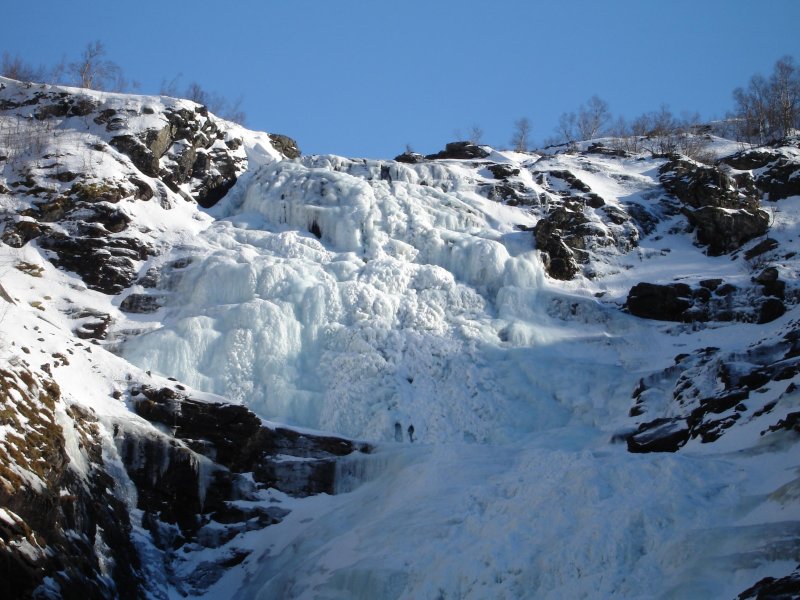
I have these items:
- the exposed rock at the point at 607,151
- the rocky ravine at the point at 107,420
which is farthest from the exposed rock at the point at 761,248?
the rocky ravine at the point at 107,420

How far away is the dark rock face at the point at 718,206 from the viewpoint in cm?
3766

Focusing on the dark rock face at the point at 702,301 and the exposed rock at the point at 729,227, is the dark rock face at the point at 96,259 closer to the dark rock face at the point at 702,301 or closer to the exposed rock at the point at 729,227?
the dark rock face at the point at 702,301

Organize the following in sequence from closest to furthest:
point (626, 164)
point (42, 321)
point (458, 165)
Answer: point (42, 321) < point (458, 165) < point (626, 164)

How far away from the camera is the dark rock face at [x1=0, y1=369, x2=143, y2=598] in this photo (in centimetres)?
1706

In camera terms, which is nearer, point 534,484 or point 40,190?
point 534,484

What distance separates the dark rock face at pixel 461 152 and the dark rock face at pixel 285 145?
22.9ft

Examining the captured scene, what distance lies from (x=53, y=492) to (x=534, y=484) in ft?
31.4

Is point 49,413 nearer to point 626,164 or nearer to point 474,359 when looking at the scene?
point 474,359

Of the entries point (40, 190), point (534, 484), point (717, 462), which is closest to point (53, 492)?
point (534, 484)

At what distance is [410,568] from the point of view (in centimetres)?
1933

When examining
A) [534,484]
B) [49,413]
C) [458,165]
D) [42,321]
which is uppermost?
[458,165]

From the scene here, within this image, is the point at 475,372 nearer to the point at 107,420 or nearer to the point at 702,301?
the point at 702,301

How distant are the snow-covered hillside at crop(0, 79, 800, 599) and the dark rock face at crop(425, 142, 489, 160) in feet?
0.56

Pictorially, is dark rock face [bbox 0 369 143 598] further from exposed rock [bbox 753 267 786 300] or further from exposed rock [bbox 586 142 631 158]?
exposed rock [bbox 586 142 631 158]
